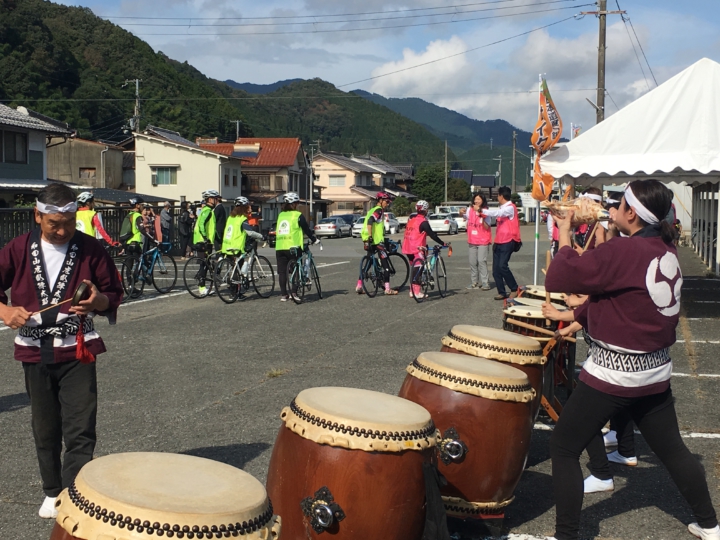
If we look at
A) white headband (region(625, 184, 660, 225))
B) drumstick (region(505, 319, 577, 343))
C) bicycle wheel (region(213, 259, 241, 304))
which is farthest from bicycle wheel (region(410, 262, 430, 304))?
white headband (region(625, 184, 660, 225))

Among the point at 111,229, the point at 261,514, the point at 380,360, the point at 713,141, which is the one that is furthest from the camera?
the point at 111,229

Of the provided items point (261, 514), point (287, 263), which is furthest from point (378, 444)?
point (287, 263)

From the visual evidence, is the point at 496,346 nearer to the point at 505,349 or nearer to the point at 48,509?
the point at 505,349

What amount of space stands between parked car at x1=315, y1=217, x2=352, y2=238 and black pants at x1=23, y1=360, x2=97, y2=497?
39491 millimetres

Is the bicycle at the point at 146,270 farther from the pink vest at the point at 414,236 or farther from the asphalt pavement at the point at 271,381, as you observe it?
the pink vest at the point at 414,236

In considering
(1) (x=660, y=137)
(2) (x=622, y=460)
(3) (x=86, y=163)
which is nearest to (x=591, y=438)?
(2) (x=622, y=460)

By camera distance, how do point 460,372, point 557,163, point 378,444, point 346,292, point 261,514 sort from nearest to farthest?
1. point 261,514
2. point 378,444
3. point 460,372
4. point 557,163
5. point 346,292

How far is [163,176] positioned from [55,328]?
1915 inches

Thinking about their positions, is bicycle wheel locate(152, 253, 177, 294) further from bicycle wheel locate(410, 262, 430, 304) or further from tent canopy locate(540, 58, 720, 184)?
tent canopy locate(540, 58, 720, 184)

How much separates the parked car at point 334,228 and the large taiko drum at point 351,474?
132 ft

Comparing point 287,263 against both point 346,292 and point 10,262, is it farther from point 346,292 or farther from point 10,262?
point 10,262

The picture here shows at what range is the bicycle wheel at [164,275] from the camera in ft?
48.1

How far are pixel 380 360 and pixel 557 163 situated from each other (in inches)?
167

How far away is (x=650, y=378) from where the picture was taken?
12.2 feet
